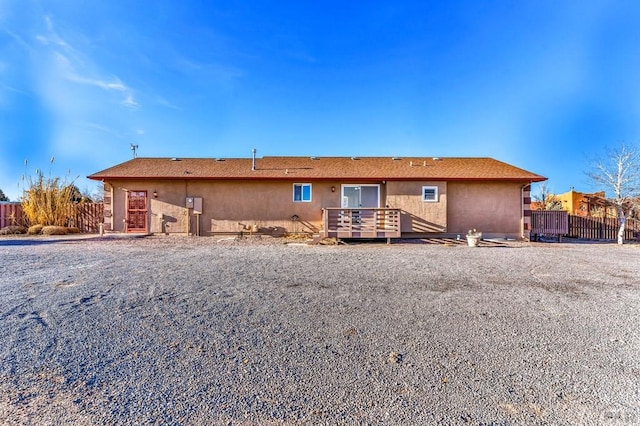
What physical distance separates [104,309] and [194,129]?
16310 millimetres

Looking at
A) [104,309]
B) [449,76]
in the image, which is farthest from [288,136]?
[104,309]

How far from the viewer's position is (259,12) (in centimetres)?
1188

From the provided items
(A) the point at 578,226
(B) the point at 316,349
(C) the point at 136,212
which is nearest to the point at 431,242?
(A) the point at 578,226

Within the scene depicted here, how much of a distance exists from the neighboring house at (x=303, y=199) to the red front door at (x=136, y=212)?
0.13 feet

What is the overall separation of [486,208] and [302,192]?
771 centimetres

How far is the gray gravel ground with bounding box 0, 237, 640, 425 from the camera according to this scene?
1901 mm

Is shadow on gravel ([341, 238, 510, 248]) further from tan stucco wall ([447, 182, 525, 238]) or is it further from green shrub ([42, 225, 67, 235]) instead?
green shrub ([42, 225, 67, 235])

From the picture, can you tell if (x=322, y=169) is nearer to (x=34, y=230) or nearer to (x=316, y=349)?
(x=316, y=349)

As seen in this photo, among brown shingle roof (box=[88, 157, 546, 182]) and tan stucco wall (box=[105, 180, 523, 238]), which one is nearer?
brown shingle roof (box=[88, 157, 546, 182])

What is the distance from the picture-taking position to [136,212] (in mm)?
12766

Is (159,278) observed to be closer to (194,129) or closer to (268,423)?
(268,423)

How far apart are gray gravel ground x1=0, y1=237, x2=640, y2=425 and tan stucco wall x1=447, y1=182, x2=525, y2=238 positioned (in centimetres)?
675

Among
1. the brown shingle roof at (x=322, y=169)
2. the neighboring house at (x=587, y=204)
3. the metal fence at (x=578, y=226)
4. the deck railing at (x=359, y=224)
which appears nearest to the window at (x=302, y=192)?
the brown shingle roof at (x=322, y=169)

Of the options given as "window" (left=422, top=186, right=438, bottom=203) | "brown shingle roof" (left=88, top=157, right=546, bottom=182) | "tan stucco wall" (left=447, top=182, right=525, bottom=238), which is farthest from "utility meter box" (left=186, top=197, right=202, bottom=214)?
"tan stucco wall" (left=447, top=182, right=525, bottom=238)
